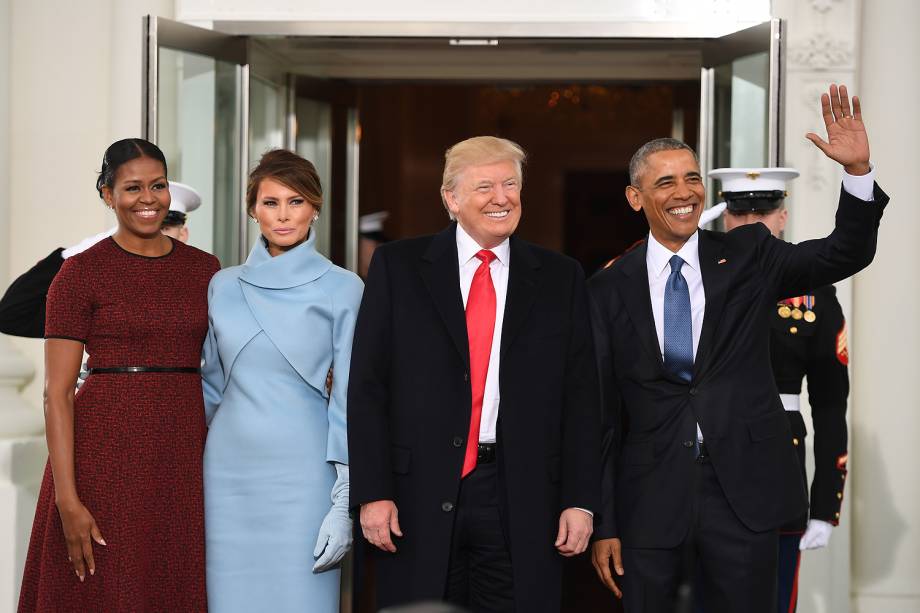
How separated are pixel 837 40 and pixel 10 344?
3.87m

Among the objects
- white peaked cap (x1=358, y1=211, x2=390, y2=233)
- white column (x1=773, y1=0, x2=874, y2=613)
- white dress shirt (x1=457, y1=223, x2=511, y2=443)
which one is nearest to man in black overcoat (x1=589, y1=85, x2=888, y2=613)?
white dress shirt (x1=457, y1=223, x2=511, y2=443)

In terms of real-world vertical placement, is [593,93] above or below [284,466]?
above

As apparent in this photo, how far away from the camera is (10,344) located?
5332mm

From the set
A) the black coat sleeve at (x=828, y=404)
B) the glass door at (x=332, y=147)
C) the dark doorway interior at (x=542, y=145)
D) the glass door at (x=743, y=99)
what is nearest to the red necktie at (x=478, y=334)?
the black coat sleeve at (x=828, y=404)

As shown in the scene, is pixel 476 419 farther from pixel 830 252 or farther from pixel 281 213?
pixel 830 252

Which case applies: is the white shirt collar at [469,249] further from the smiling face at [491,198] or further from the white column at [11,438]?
the white column at [11,438]

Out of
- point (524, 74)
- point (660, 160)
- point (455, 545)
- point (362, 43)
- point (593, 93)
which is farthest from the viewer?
point (593, 93)

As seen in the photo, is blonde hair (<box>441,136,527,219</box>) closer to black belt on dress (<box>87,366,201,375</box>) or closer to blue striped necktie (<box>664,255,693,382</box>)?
blue striped necktie (<box>664,255,693,382</box>)

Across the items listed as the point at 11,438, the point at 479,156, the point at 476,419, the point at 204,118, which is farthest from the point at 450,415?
the point at 204,118

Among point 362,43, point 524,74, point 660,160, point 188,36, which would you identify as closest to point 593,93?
point 524,74

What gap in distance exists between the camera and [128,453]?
2.90 meters

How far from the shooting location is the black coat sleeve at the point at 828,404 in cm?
370

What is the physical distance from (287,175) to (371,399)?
606mm

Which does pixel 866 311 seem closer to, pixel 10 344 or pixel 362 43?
pixel 362 43
